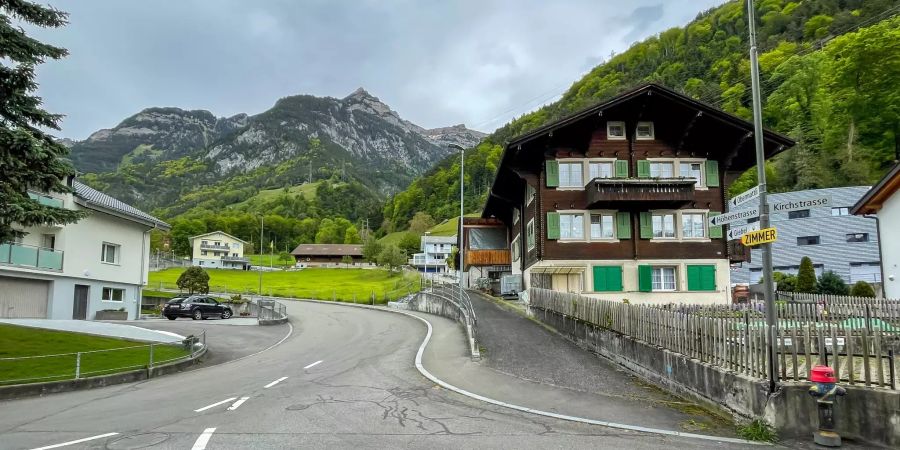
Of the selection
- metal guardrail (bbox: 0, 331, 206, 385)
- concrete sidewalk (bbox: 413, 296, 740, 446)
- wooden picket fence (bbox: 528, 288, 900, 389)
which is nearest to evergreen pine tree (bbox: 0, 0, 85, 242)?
metal guardrail (bbox: 0, 331, 206, 385)

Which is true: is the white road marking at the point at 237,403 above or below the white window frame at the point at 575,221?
below

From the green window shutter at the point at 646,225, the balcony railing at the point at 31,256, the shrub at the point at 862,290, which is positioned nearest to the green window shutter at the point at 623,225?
the green window shutter at the point at 646,225

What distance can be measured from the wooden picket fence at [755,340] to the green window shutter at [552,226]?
1427 centimetres

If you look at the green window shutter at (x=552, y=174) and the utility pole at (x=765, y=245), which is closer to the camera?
the utility pole at (x=765, y=245)

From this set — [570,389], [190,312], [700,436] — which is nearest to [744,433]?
[700,436]

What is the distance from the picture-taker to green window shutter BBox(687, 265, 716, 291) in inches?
1252

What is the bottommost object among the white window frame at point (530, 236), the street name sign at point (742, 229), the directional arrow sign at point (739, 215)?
the street name sign at point (742, 229)

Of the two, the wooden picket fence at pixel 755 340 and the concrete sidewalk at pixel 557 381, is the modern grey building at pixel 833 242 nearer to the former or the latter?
the concrete sidewalk at pixel 557 381

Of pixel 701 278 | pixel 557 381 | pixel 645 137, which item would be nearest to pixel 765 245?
pixel 557 381

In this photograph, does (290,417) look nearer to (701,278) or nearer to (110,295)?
(701,278)

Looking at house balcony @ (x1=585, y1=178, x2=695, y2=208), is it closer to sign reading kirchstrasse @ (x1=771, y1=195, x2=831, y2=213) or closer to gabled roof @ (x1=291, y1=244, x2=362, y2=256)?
sign reading kirchstrasse @ (x1=771, y1=195, x2=831, y2=213)

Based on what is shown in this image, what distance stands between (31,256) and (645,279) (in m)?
33.0

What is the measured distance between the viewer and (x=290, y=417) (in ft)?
31.1

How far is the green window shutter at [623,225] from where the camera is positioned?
32.0 metres
